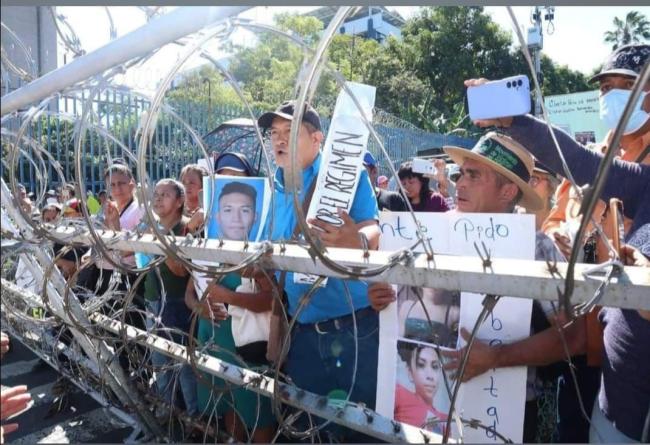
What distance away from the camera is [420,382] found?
1.74 meters

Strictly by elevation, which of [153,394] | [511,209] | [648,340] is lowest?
[153,394]

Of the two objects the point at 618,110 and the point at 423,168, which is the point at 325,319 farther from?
the point at 423,168

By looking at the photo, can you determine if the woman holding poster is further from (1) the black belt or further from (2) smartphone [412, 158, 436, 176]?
(2) smartphone [412, 158, 436, 176]

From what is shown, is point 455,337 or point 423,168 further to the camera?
point 423,168

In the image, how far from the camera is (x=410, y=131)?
483 inches

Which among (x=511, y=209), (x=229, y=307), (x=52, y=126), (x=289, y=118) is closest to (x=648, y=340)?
(x=511, y=209)

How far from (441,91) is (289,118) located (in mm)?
24694

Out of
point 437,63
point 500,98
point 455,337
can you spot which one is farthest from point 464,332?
point 437,63

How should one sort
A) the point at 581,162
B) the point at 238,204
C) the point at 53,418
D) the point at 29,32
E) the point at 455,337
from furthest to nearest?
1. the point at 53,418
2. the point at 29,32
3. the point at 238,204
4. the point at 581,162
5. the point at 455,337

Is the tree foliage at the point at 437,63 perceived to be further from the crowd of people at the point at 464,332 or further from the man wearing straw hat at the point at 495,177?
the man wearing straw hat at the point at 495,177

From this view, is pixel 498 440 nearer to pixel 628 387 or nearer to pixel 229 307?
pixel 628 387

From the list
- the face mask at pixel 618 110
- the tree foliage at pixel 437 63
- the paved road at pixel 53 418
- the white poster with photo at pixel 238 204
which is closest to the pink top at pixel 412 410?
the white poster with photo at pixel 238 204

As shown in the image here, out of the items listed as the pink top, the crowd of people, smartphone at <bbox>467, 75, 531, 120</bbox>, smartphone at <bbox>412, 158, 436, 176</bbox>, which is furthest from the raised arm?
smartphone at <bbox>412, 158, 436, 176</bbox>

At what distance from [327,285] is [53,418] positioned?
9.22 feet
